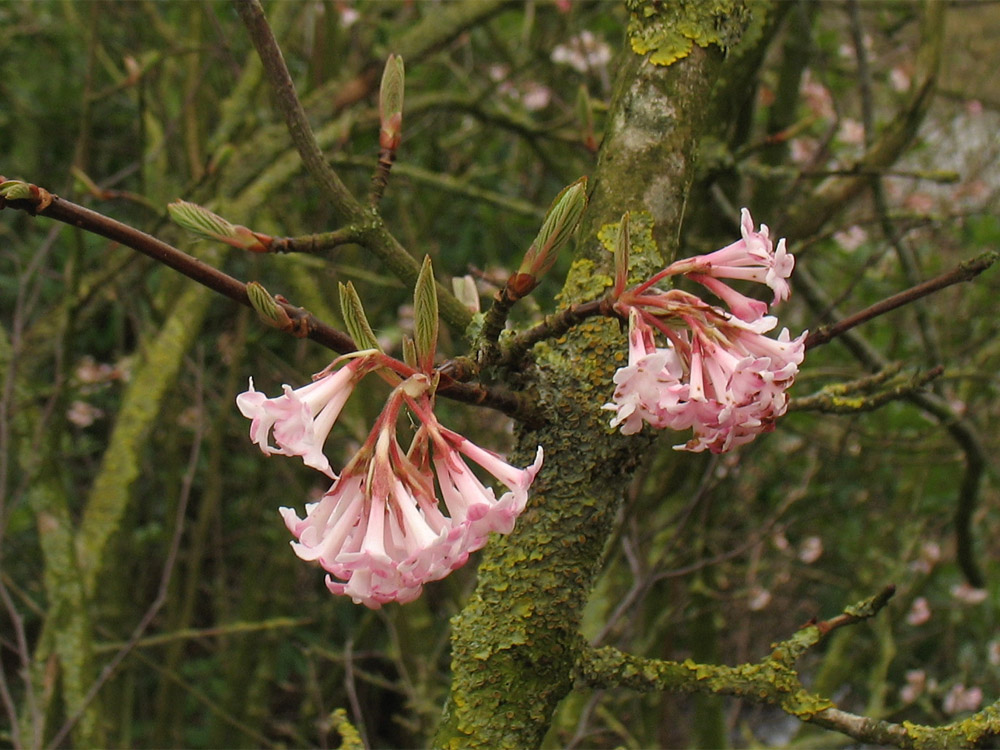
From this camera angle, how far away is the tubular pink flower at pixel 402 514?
2.24 feet

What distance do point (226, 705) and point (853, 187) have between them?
8.97ft

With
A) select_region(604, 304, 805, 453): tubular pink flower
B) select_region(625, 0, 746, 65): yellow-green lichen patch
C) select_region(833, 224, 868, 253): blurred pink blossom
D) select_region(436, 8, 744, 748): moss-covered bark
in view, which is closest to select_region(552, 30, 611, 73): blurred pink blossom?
select_region(833, 224, 868, 253): blurred pink blossom

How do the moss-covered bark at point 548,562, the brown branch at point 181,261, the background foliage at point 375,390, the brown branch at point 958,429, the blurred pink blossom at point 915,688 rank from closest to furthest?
1. the brown branch at point 181,261
2. the moss-covered bark at point 548,562
3. the brown branch at point 958,429
4. the background foliage at point 375,390
5. the blurred pink blossom at point 915,688

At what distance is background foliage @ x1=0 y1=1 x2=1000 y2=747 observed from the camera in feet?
7.41

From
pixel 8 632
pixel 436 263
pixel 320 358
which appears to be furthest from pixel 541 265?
pixel 8 632

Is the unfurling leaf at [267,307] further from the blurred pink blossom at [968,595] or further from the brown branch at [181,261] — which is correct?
the blurred pink blossom at [968,595]

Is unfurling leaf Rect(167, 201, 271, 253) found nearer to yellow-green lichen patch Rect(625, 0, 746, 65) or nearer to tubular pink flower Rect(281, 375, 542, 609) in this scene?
tubular pink flower Rect(281, 375, 542, 609)

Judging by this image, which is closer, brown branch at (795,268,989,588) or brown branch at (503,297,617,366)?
brown branch at (503,297,617,366)

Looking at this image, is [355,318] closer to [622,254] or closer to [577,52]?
[622,254]

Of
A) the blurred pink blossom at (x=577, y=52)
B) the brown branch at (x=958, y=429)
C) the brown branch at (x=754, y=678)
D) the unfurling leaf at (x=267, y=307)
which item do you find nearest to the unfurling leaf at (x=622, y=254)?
the unfurling leaf at (x=267, y=307)

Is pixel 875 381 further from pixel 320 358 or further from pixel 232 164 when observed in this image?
pixel 320 358

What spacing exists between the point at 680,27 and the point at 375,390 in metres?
2.46

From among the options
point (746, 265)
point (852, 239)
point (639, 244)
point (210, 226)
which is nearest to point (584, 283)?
point (639, 244)

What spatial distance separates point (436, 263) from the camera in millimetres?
3488
